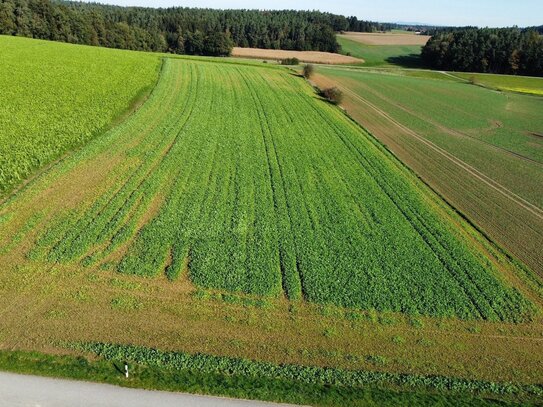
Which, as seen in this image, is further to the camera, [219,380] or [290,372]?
[290,372]

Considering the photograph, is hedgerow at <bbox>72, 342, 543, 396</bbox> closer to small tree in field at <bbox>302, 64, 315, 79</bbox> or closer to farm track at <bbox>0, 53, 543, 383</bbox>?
farm track at <bbox>0, 53, 543, 383</bbox>

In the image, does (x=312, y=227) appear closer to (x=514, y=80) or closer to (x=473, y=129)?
(x=473, y=129)

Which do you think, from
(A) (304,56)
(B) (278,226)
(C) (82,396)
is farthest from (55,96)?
(A) (304,56)

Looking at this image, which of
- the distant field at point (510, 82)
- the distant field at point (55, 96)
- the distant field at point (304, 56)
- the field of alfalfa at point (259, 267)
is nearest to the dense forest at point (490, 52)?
the distant field at point (510, 82)

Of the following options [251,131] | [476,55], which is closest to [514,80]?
[476,55]

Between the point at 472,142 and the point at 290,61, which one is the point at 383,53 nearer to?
the point at 290,61
